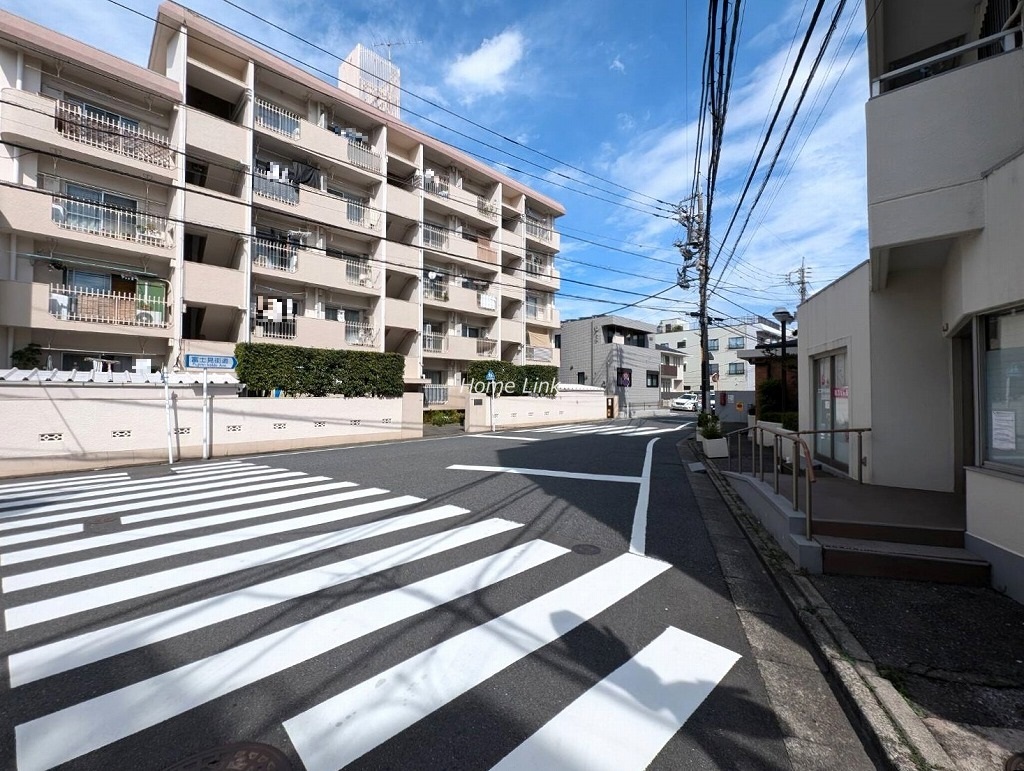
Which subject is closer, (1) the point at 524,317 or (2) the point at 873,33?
(2) the point at 873,33

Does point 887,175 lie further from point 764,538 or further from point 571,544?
point 571,544

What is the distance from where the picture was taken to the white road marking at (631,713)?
2092mm

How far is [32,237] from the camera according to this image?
13.4 meters

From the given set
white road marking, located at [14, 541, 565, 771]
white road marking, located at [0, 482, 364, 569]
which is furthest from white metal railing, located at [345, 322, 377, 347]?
white road marking, located at [14, 541, 565, 771]

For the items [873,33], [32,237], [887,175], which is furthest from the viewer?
[32,237]

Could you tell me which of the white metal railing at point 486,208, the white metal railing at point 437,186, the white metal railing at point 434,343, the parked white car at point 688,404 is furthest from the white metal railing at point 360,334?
the parked white car at point 688,404

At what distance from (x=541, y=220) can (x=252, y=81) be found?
19075 millimetres

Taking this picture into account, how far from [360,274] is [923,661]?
71.4 feet

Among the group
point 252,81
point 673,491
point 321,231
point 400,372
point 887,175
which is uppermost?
point 252,81

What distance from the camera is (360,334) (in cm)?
2097

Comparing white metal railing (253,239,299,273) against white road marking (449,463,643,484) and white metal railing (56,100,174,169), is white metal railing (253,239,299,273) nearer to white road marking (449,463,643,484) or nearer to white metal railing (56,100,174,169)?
white metal railing (56,100,174,169)

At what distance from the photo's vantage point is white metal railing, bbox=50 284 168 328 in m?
13.3

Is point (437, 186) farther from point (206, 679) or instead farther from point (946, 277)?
point (206, 679)

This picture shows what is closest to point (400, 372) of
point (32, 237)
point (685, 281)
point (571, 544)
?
point (32, 237)
